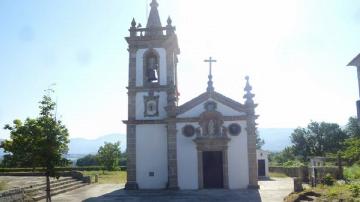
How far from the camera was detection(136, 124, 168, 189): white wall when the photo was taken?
2525cm

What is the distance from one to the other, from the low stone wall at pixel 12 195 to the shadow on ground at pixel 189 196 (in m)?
3.24

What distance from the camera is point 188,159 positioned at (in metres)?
24.6

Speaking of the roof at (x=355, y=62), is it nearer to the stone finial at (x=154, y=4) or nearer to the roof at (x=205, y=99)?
the roof at (x=205, y=99)

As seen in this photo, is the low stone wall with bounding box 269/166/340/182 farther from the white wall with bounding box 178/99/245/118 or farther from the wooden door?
the white wall with bounding box 178/99/245/118

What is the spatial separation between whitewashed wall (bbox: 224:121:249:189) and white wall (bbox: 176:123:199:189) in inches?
85.8

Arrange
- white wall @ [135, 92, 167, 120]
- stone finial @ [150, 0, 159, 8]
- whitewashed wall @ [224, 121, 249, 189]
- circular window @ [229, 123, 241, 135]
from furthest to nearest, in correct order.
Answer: stone finial @ [150, 0, 159, 8], white wall @ [135, 92, 167, 120], circular window @ [229, 123, 241, 135], whitewashed wall @ [224, 121, 249, 189]

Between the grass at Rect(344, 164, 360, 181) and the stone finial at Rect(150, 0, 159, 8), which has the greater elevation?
the stone finial at Rect(150, 0, 159, 8)

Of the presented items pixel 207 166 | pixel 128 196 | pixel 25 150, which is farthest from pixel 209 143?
pixel 25 150

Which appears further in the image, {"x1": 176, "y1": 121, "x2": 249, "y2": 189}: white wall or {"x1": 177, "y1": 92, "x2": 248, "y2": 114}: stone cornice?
{"x1": 177, "y1": 92, "x2": 248, "y2": 114}: stone cornice

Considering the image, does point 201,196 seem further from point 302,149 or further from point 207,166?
point 302,149

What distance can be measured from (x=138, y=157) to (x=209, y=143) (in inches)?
186

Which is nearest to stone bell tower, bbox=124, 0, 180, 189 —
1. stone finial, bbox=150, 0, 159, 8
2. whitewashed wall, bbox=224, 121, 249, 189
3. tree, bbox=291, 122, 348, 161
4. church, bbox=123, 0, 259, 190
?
church, bbox=123, 0, 259, 190

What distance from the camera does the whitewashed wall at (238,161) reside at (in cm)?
2422

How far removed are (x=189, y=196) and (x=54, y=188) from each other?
823cm
